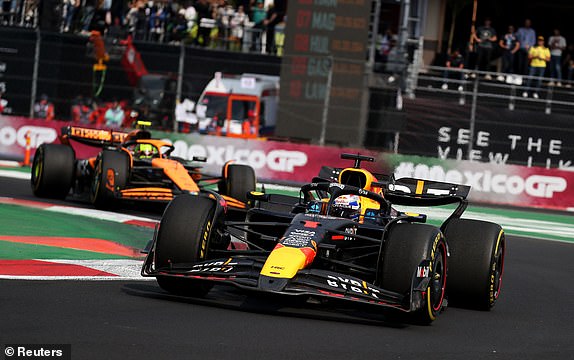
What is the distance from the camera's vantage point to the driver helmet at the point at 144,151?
1661 centimetres

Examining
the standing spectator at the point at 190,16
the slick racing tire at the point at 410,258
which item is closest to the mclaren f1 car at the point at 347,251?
the slick racing tire at the point at 410,258

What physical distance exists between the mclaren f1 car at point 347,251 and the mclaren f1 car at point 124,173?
4896 millimetres

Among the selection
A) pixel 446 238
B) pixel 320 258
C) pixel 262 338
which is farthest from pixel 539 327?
pixel 262 338

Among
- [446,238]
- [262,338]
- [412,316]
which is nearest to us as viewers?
[262,338]

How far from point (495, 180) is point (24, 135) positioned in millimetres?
10304

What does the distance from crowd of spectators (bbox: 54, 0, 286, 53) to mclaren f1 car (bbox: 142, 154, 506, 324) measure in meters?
16.2

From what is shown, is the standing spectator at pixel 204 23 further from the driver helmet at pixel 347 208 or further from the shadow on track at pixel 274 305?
the shadow on track at pixel 274 305

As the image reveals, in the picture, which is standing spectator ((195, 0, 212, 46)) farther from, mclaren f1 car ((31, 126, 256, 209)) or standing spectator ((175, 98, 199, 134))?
mclaren f1 car ((31, 126, 256, 209))

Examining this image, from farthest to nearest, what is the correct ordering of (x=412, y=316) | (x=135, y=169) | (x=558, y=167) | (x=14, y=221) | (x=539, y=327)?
(x=558, y=167), (x=135, y=169), (x=14, y=221), (x=539, y=327), (x=412, y=316)

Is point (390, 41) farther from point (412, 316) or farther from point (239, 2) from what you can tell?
point (412, 316)

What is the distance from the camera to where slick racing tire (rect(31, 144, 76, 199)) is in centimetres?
1681

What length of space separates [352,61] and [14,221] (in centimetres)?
1197

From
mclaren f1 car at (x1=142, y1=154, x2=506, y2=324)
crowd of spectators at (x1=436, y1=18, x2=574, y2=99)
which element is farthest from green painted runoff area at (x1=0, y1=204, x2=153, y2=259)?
crowd of spectators at (x1=436, y1=18, x2=574, y2=99)

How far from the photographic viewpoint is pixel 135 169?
1627 cm
